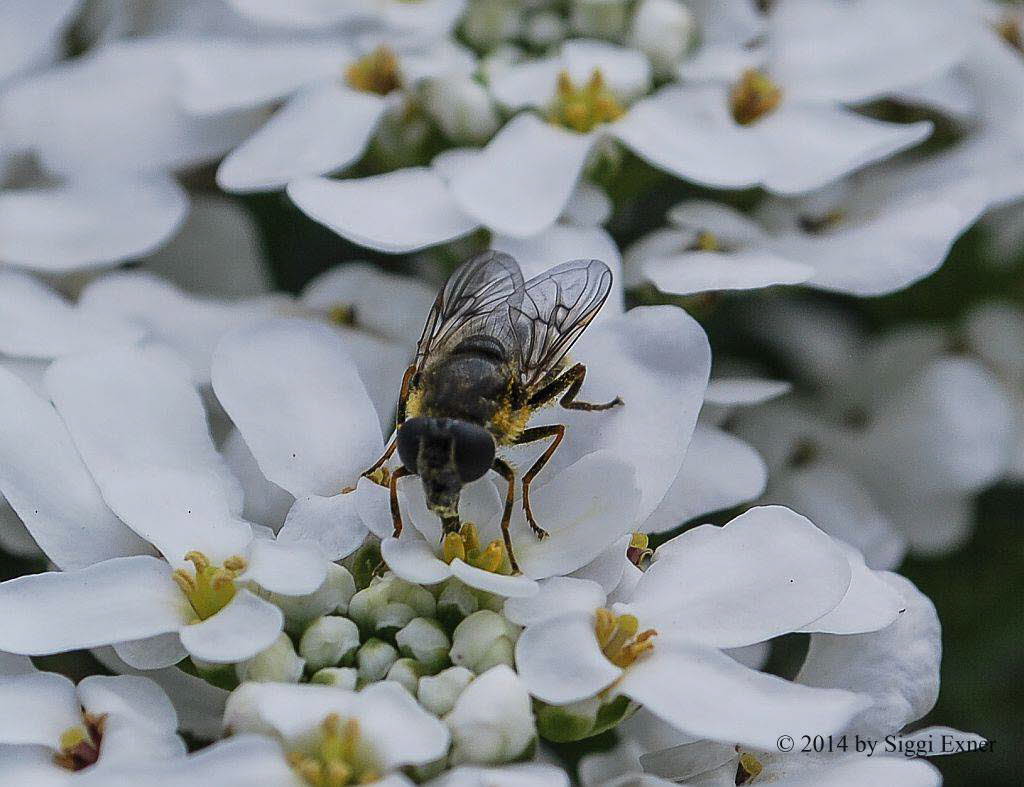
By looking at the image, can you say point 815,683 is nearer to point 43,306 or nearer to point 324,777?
point 324,777

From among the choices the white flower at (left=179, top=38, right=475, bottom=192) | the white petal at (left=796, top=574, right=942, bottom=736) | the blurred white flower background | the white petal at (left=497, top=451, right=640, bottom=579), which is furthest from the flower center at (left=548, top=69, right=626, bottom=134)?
the white petal at (left=796, top=574, right=942, bottom=736)

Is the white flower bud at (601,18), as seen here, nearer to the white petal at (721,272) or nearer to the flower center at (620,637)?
the white petal at (721,272)

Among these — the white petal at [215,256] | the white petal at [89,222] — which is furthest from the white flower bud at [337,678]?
the white petal at [215,256]

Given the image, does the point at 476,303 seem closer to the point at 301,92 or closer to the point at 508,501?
the point at 508,501

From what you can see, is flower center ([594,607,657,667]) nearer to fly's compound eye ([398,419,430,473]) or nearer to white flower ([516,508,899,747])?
white flower ([516,508,899,747])

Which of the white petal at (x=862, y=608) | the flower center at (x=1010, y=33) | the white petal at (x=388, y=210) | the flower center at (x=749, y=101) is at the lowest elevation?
the white petal at (x=862, y=608)
